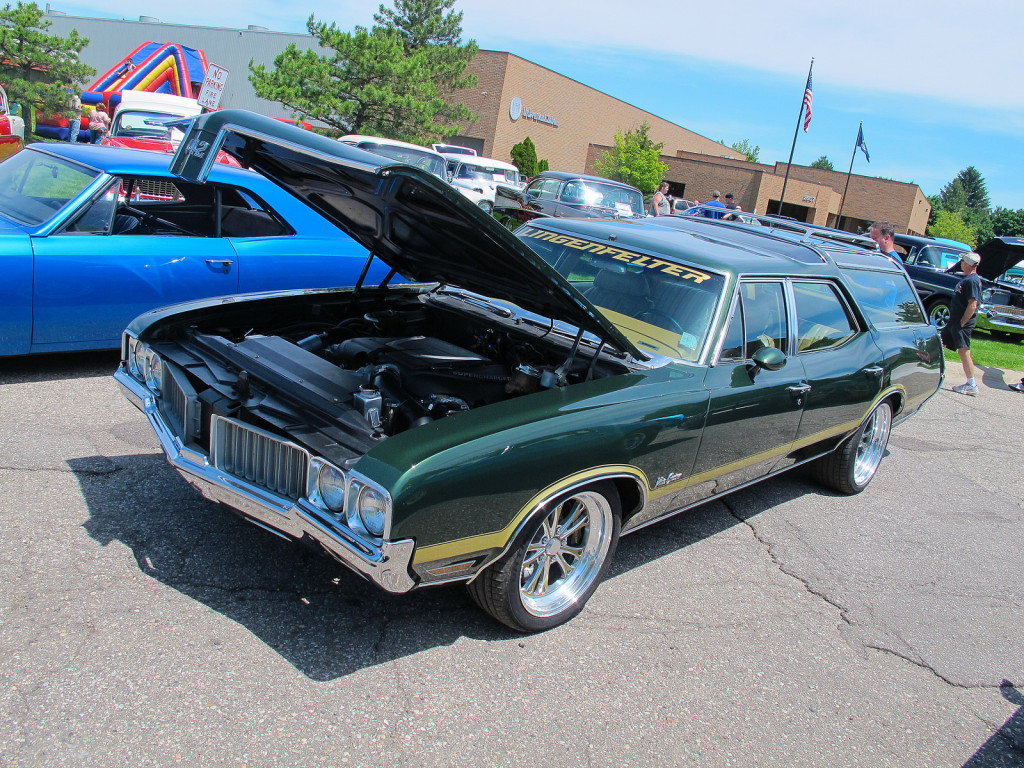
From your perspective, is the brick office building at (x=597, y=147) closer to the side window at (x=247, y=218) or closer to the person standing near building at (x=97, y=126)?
the person standing near building at (x=97, y=126)

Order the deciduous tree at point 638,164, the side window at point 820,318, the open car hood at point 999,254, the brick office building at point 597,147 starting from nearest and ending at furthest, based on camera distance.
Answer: the side window at point 820,318
the open car hood at point 999,254
the deciduous tree at point 638,164
the brick office building at point 597,147

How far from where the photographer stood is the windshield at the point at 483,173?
23.0 meters

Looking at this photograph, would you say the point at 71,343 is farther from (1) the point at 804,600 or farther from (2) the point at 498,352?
(1) the point at 804,600

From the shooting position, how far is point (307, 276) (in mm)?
6062

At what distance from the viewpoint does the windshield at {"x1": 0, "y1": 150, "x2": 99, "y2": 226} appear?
517cm

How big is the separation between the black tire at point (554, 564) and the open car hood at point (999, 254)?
11.2 m

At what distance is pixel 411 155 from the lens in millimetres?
16812

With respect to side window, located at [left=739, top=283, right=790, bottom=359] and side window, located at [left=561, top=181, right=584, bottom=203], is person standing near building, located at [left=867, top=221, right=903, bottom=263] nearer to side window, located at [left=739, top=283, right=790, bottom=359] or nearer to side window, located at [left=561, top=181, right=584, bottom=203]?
side window, located at [left=739, top=283, right=790, bottom=359]

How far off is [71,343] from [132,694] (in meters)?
3.34

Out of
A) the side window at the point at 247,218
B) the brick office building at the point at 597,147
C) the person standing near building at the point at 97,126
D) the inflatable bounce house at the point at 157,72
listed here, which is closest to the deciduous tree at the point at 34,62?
the inflatable bounce house at the point at 157,72

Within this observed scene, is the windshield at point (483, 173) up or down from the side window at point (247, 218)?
up

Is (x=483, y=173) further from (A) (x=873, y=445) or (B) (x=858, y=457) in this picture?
(B) (x=858, y=457)

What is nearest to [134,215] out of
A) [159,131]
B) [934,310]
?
[159,131]

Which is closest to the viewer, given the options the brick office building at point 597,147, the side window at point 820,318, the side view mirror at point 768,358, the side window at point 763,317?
the side view mirror at point 768,358
